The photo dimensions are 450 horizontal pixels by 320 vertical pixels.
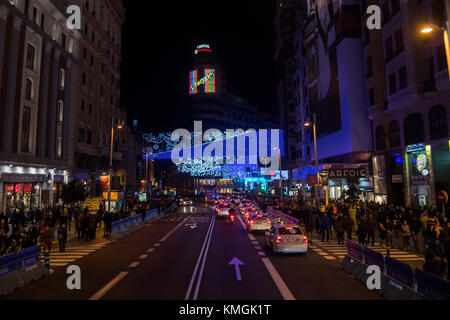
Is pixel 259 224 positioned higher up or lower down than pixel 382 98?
lower down

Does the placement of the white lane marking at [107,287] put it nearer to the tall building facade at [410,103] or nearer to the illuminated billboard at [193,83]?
the tall building facade at [410,103]

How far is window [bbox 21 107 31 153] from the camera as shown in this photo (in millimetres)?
30781

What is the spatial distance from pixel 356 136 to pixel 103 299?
36659mm

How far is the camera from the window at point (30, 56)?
103ft

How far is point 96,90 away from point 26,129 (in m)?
17.9

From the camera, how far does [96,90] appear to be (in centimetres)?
4738

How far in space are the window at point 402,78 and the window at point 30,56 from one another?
37.7 m

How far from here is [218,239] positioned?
19812 mm

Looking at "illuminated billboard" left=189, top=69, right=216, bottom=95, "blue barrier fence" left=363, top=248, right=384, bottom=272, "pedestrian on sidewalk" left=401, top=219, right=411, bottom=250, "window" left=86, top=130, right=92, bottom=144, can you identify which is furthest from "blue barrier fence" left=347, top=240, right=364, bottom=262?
"illuminated billboard" left=189, top=69, right=216, bottom=95

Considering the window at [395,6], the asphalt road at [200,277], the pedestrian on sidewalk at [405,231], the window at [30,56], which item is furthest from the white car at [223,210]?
the window at [395,6]

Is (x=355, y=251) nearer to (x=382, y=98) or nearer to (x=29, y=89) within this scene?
(x=382, y=98)

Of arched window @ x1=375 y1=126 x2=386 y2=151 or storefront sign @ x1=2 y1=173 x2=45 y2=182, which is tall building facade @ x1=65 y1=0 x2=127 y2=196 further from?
arched window @ x1=375 y1=126 x2=386 y2=151

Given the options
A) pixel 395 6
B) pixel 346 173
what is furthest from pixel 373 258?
pixel 395 6
